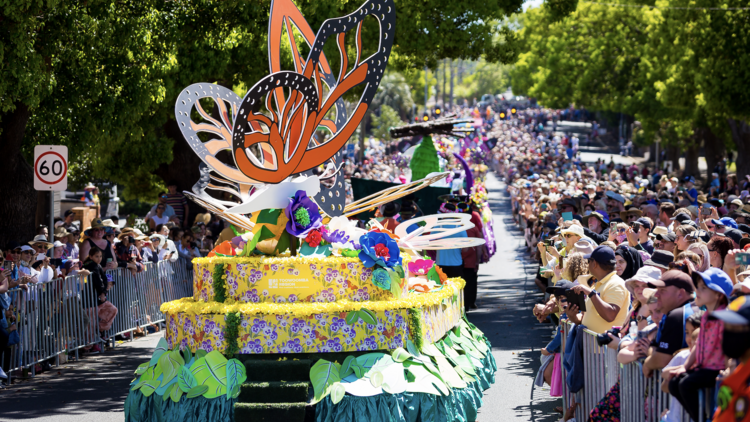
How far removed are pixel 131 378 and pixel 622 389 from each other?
6.74 meters

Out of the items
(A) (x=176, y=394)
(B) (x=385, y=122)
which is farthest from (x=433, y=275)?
(B) (x=385, y=122)

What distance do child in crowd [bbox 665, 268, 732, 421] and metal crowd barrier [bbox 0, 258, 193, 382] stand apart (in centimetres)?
835

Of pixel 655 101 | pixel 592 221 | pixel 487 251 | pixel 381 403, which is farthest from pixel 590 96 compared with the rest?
pixel 381 403

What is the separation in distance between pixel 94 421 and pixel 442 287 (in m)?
3.95

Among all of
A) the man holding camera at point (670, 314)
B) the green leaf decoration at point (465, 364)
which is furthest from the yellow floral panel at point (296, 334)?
the man holding camera at point (670, 314)

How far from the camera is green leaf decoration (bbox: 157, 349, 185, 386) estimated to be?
8.05 metres

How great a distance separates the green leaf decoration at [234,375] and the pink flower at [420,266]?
2.91 meters

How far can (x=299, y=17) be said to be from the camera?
10.6 metres

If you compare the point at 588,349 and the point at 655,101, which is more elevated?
the point at 655,101

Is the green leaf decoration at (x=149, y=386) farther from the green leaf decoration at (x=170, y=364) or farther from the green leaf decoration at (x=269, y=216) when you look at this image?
the green leaf decoration at (x=269, y=216)

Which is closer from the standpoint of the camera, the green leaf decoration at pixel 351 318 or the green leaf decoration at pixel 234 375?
the green leaf decoration at pixel 234 375

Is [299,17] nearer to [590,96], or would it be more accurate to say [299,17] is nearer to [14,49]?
[14,49]

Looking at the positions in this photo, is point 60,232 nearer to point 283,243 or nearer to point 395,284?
point 283,243

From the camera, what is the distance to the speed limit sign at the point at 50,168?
1232 cm
